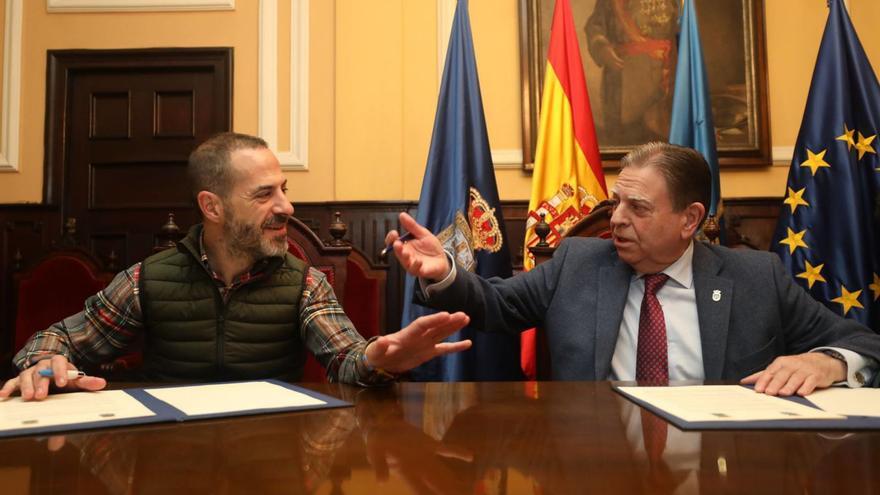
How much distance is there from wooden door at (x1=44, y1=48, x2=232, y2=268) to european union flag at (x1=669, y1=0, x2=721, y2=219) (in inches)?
118

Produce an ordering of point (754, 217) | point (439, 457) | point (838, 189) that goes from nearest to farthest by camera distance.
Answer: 1. point (439, 457)
2. point (838, 189)
3. point (754, 217)

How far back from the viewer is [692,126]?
3539 mm

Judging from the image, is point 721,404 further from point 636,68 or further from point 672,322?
point 636,68

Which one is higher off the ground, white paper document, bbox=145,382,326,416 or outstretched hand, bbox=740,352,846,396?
outstretched hand, bbox=740,352,846,396

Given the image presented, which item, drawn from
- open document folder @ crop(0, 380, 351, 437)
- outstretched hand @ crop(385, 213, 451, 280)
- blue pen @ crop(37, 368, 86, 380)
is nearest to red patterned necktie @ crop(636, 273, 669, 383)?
outstretched hand @ crop(385, 213, 451, 280)

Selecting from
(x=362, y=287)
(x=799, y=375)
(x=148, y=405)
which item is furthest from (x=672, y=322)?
(x=362, y=287)

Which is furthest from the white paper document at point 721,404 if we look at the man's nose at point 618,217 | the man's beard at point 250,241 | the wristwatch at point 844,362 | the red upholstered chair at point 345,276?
the red upholstered chair at point 345,276

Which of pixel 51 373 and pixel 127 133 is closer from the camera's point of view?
pixel 51 373

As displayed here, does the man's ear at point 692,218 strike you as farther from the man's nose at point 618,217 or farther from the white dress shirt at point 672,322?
the man's nose at point 618,217

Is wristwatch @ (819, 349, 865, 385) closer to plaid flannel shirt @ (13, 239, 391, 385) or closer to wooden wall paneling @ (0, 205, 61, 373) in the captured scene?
plaid flannel shirt @ (13, 239, 391, 385)

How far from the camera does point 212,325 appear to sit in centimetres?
186

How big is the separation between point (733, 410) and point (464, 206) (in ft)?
7.54

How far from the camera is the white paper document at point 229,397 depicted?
110 centimetres

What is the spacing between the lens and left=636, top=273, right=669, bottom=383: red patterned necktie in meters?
1.81
